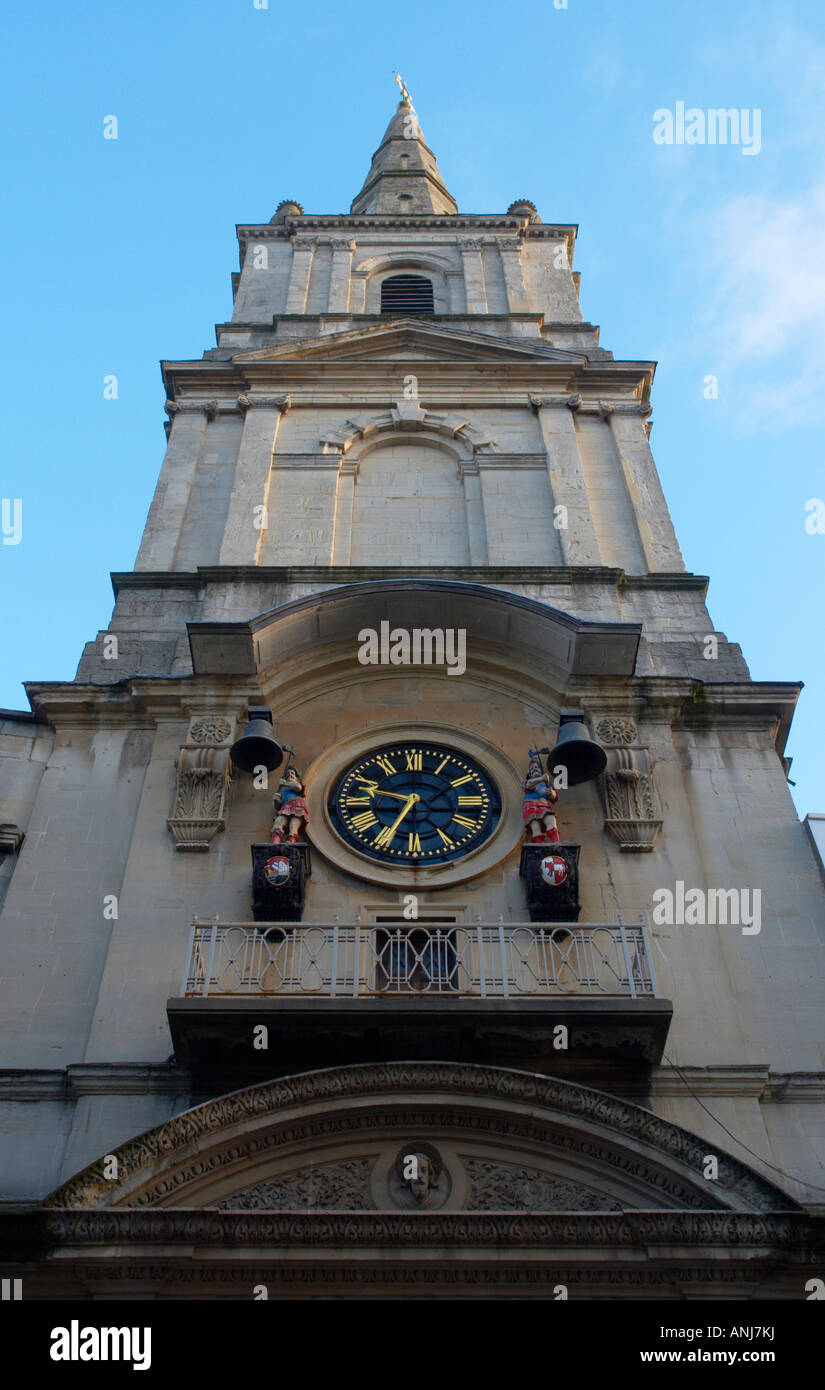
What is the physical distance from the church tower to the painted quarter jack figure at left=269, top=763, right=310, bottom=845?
A: 6 cm

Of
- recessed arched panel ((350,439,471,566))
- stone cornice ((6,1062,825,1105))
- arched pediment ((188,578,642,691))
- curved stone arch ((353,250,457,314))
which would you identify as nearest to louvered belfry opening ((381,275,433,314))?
curved stone arch ((353,250,457,314))

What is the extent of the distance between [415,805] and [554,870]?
7.62ft

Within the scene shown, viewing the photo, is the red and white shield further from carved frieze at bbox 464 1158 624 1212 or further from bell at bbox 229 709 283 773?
bell at bbox 229 709 283 773

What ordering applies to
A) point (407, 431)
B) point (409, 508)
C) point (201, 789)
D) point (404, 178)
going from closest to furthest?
point (201, 789)
point (409, 508)
point (407, 431)
point (404, 178)

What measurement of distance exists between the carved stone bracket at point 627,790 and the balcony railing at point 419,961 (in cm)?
164

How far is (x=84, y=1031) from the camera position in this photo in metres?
13.7

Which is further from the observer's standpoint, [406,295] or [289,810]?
[406,295]

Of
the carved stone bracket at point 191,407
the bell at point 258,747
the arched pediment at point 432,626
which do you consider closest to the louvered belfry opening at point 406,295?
the carved stone bracket at point 191,407

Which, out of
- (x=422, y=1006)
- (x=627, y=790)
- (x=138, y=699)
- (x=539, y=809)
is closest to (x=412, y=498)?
(x=138, y=699)

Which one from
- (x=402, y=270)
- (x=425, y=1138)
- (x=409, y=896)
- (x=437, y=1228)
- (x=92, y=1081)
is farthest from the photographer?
(x=402, y=270)

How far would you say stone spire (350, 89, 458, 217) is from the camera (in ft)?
114

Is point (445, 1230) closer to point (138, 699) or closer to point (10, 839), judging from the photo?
point (10, 839)

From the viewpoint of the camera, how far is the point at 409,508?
2192cm
